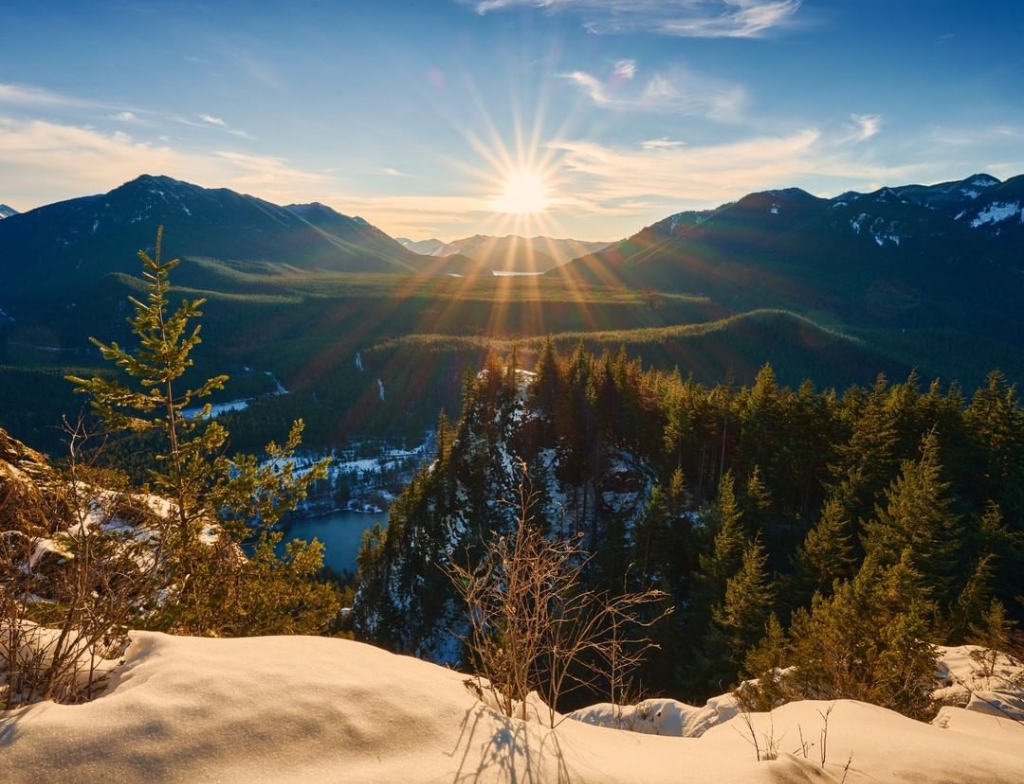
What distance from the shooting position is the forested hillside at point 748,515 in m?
20.4

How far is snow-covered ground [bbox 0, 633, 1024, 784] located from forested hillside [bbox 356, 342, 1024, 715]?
204 centimetres

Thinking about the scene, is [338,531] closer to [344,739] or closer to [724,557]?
[724,557]

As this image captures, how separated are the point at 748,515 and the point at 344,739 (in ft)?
124

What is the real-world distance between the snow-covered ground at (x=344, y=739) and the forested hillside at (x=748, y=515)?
204 cm

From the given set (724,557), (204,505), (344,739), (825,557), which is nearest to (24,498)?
(204,505)

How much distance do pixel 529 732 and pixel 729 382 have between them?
48106 millimetres

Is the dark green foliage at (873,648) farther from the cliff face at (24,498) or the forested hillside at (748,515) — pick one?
the cliff face at (24,498)

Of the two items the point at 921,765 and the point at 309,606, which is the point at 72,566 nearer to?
the point at 309,606

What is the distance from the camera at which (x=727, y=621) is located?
87.5 feet

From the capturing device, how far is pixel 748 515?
1494 inches

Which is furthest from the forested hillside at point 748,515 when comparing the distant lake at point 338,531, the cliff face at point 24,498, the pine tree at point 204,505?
the distant lake at point 338,531

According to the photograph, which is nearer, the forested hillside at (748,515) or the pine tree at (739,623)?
the forested hillside at (748,515)

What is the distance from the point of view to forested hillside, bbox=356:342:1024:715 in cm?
2036

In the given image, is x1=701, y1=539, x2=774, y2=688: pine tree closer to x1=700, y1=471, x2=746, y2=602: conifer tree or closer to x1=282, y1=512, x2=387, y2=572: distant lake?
x1=700, y1=471, x2=746, y2=602: conifer tree
